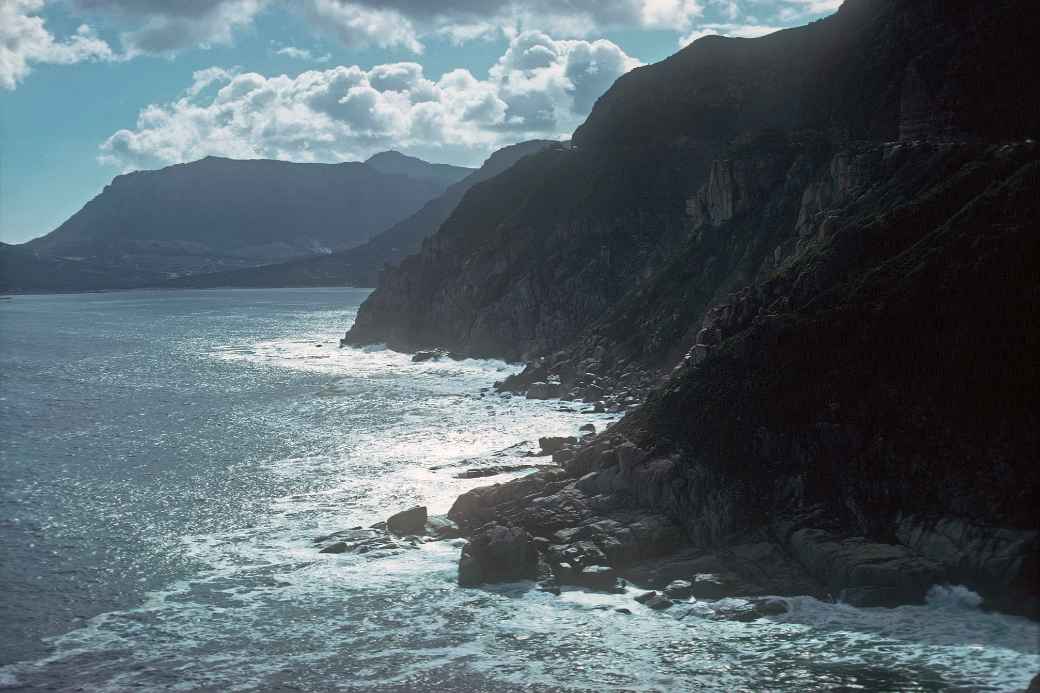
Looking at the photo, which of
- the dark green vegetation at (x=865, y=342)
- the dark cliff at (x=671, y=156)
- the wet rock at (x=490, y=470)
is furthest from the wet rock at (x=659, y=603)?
the dark cliff at (x=671, y=156)

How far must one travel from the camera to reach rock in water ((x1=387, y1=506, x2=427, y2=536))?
43688 mm

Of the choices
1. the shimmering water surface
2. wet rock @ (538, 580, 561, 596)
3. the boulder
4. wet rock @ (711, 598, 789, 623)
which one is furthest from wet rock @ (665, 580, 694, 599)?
the boulder

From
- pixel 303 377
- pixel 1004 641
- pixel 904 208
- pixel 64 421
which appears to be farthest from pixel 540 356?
pixel 1004 641

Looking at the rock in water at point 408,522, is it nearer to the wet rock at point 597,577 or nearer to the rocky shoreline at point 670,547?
the rocky shoreline at point 670,547

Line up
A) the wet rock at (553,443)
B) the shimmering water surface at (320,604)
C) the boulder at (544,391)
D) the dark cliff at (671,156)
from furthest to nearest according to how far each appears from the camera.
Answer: the boulder at (544,391) → the dark cliff at (671,156) → the wet rock at (553,443) → the shimmering water surface at (320,604)

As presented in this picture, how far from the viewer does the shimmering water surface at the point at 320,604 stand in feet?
96.5

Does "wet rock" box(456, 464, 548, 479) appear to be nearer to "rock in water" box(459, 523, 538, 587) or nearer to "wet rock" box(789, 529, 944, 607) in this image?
"rock in water" box(459, 523, 538, 587)

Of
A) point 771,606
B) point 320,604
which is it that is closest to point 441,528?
point 320,604

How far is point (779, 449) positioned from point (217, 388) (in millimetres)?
67455

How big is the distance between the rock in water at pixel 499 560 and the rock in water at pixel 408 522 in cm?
534

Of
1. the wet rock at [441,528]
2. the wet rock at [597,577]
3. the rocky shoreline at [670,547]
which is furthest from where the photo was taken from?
the wet rock at [441,528]

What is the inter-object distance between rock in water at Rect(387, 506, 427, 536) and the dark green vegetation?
9.26 feet

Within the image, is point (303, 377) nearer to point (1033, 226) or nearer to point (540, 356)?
point (540, 356)

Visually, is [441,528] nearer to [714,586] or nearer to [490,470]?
[490,470]
